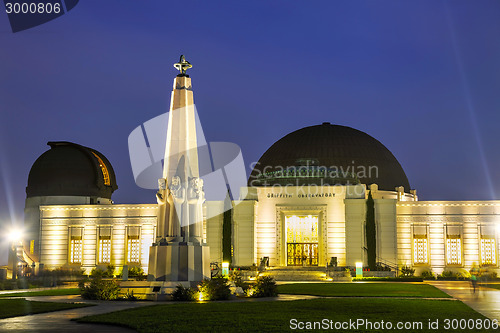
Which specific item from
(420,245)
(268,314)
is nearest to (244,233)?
(420,245)

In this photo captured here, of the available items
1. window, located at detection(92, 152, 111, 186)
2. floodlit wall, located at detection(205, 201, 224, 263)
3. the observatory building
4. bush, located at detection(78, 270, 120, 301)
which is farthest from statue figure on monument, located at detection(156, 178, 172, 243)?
window, located at detection(92, 152, 111, 186)

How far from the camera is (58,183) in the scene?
62469 millimetres

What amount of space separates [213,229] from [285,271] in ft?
23.9

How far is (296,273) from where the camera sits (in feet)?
157

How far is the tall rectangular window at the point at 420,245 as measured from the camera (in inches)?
2018

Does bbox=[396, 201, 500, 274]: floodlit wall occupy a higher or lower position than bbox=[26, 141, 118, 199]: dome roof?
lower

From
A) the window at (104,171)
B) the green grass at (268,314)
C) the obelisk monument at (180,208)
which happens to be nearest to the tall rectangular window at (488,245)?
the green grass at (268,314)

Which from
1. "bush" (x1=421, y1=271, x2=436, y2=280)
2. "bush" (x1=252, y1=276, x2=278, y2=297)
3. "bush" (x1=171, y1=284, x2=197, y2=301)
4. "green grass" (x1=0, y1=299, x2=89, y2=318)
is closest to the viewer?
"green grass" (x1=0, y1=299, x2=89, y2=318)

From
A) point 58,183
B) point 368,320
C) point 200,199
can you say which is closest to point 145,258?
point 58,183

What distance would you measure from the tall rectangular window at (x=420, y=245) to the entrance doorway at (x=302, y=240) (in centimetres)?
767

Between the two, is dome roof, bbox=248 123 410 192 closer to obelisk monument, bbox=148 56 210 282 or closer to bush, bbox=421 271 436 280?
bush, bbox=421 271 436 280

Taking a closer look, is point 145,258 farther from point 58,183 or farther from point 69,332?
point 69,332

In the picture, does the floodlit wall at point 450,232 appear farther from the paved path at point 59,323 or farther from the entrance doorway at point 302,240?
the paved path at point 59,323

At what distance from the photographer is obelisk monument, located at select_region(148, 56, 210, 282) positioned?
2634 cm
